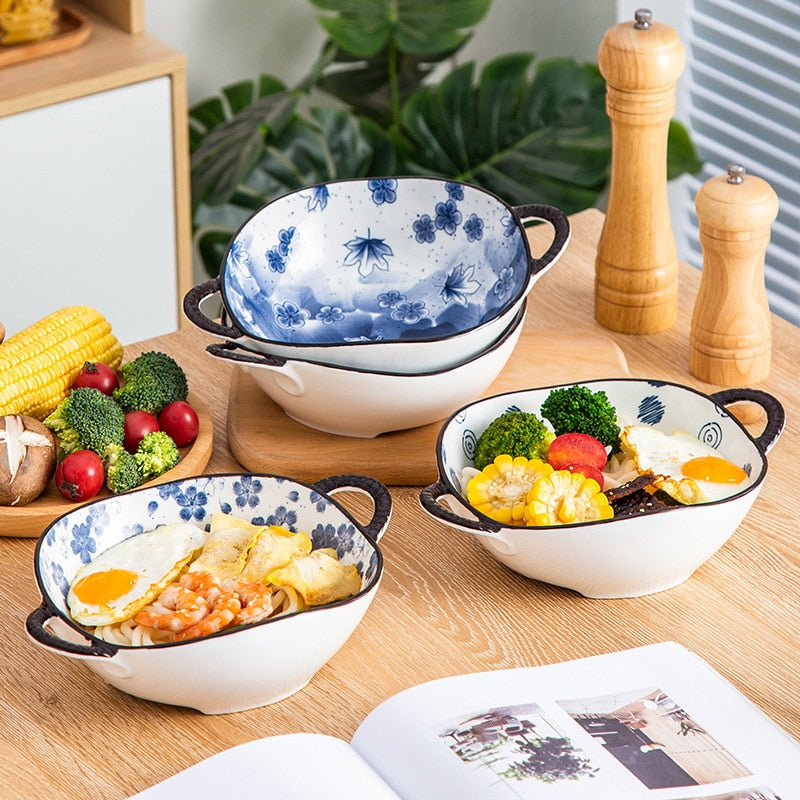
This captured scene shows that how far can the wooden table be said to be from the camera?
94cm

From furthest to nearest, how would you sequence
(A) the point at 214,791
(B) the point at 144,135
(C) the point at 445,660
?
(B) the point at 144,135, (C) the point at 445,660, (A) the point at 214,791

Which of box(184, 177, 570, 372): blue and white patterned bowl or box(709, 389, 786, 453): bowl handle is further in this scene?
box(184, 177, 570, 372): blue and white patterned bowl

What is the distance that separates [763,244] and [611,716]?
571 mm

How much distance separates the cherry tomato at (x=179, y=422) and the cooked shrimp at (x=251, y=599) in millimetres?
272

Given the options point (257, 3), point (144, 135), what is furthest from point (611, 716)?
point (257, 3)

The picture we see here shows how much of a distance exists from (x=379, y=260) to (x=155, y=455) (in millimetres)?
377

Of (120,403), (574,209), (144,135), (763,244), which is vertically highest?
(763,244)

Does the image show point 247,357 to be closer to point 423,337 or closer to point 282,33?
point 423,337

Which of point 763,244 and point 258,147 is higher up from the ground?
point 763,244

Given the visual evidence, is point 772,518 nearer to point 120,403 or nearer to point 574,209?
point 120,403

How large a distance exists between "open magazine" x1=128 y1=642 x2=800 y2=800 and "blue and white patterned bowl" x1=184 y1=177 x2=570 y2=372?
48 centimetres

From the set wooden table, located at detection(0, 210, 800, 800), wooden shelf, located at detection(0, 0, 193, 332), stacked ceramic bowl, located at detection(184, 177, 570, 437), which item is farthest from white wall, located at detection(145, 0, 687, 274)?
wooden table, located at detection(0, 210, 800, 800)

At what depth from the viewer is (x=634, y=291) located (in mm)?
1446

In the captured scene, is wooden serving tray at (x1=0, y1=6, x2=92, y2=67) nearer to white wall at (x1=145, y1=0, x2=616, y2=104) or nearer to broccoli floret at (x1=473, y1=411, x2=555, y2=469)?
white wall at (x1=145, y1=0, x2=616, y2=104)
